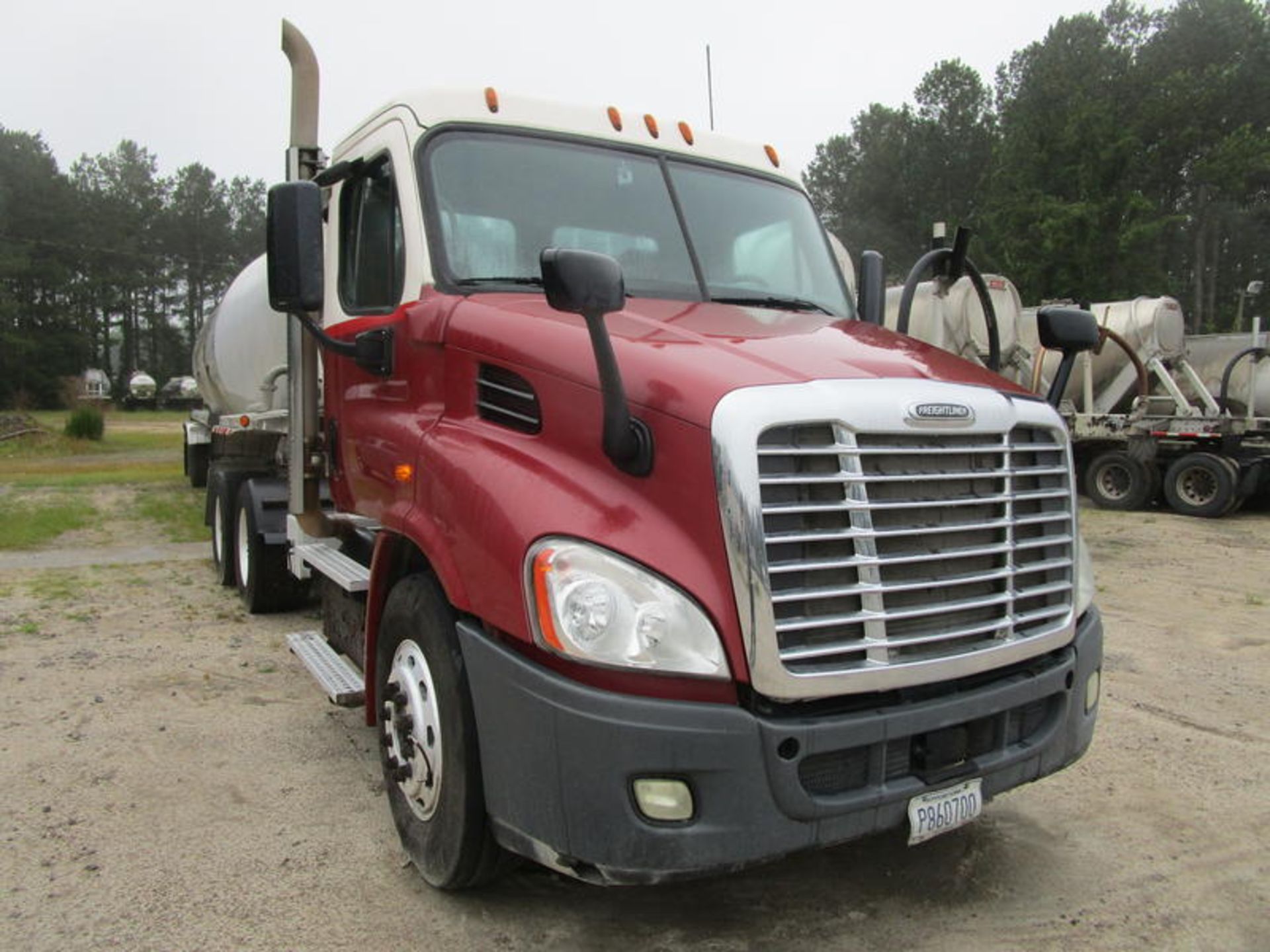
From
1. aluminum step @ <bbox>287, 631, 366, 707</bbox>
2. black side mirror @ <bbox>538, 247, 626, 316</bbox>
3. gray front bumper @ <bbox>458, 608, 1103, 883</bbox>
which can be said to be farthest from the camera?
aluminum step @ <bbox>287, 631, 366, 707</bbox>

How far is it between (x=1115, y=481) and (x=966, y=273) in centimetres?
1314

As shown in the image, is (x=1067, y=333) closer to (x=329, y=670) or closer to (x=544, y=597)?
(x=544, y=597)

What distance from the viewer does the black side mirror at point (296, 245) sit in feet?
11.7

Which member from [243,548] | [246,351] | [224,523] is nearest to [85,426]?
[246,351]

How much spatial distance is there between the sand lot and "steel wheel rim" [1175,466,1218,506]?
384 inches

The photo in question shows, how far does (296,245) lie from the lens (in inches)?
141

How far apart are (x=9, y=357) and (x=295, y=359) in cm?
6727

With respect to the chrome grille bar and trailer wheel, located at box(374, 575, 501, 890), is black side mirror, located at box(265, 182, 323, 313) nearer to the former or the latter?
trailer wheel, located at box(374, 575, 501, 890)

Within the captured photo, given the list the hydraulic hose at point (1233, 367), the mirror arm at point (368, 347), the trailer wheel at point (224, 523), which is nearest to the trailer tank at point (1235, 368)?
the hydraulic hose at point (1233, 367)

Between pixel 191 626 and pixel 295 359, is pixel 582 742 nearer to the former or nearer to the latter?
pixel 295 359

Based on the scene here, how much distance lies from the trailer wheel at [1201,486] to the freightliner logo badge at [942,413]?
536 inches

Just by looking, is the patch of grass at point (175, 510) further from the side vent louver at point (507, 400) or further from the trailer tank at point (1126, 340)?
the trailer tank at point (1126, 340)

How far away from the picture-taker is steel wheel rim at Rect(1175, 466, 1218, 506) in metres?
14.5

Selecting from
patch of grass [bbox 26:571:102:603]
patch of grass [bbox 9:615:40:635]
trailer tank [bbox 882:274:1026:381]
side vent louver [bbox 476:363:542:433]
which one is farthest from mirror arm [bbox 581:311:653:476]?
trailer tank [bbox 882:274:1026:381]
